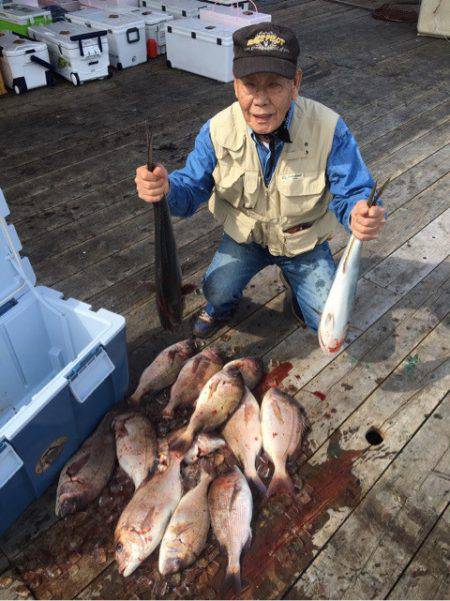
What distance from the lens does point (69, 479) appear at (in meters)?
2.34

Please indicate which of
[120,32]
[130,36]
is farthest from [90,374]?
[130,36]

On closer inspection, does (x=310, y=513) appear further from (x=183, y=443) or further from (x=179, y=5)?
(x=179, y=5)

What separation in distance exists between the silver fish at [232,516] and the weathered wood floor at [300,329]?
9 cm

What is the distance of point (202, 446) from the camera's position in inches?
97.8

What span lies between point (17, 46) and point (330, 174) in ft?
16.1

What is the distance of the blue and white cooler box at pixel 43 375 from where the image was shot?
2058 millimetres

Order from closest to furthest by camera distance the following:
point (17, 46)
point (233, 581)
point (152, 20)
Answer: point (233, 581)
point (17, 46)
point (152, 20)

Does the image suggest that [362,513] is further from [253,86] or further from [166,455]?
[253,86]

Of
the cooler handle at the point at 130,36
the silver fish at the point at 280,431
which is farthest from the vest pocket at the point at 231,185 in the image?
the cooler handle at the point at 130,36

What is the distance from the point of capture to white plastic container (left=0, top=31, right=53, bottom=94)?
5.89 meters

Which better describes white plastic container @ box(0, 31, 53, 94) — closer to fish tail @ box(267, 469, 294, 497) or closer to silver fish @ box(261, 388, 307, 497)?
silver fish @ box(261, 388, 307, 497)

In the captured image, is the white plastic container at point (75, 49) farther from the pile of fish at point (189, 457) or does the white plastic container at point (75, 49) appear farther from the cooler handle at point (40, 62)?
the pile of fish at point (189, 457)

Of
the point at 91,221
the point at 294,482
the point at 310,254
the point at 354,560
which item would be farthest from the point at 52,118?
the point at 354,560

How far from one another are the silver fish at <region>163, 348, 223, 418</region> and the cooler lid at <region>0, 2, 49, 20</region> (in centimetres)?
600
